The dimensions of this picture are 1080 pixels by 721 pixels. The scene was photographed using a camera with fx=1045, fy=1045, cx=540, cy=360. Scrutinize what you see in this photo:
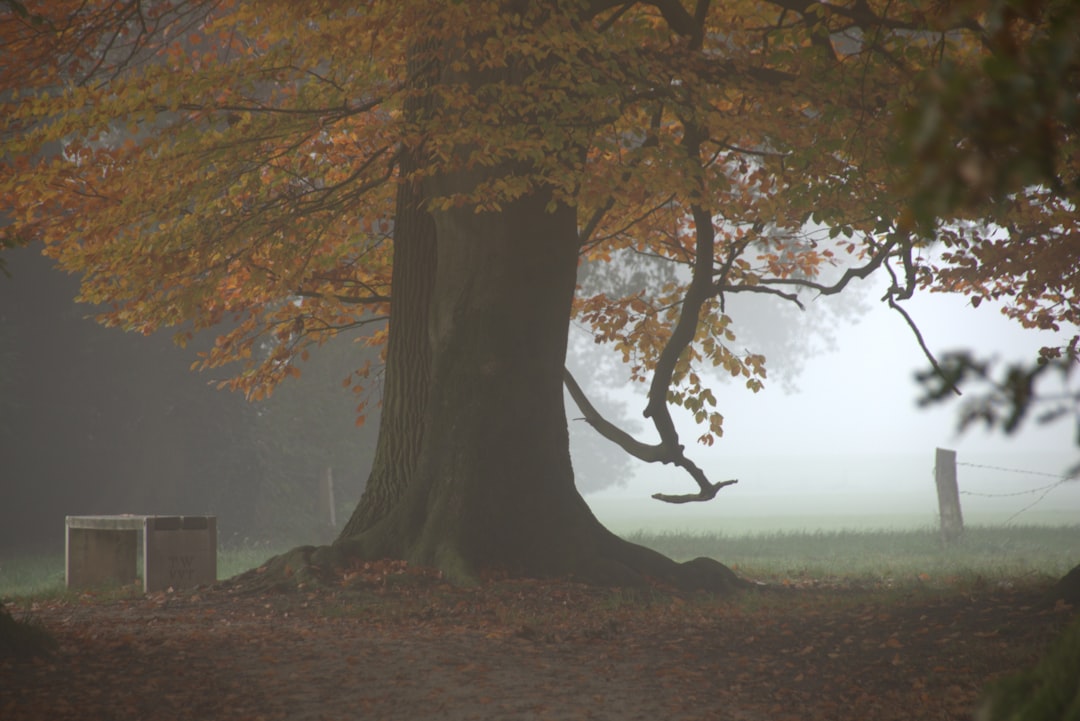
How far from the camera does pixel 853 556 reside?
666 inches

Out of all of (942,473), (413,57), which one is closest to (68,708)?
(413,57)

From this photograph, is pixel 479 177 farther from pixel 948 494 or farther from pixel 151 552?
pixel 948 494

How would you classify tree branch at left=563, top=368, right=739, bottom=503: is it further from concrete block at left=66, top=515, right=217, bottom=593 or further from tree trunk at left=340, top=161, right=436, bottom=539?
concrete block at left=66, top=515, right=217, bottom=593

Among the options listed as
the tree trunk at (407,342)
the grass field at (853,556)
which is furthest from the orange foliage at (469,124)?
the grass field at (853,556)

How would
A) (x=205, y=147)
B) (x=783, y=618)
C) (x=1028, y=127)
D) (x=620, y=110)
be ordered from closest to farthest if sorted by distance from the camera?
(x=1028, y=127) < (x=783, y=618) < (x=620, y=110) < (x=205, y=147)

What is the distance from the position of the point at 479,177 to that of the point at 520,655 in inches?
206

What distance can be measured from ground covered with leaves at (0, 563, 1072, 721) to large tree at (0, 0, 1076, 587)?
1.21m

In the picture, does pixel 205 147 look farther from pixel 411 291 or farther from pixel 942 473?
pixel 942 473

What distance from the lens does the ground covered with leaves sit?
554 cm

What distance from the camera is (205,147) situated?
990cm

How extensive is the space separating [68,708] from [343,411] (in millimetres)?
17554

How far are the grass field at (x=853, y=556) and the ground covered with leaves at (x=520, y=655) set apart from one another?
3570mm

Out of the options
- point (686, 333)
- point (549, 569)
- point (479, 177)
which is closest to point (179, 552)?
point (549, 569)

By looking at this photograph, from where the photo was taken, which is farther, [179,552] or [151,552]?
[179,552]
